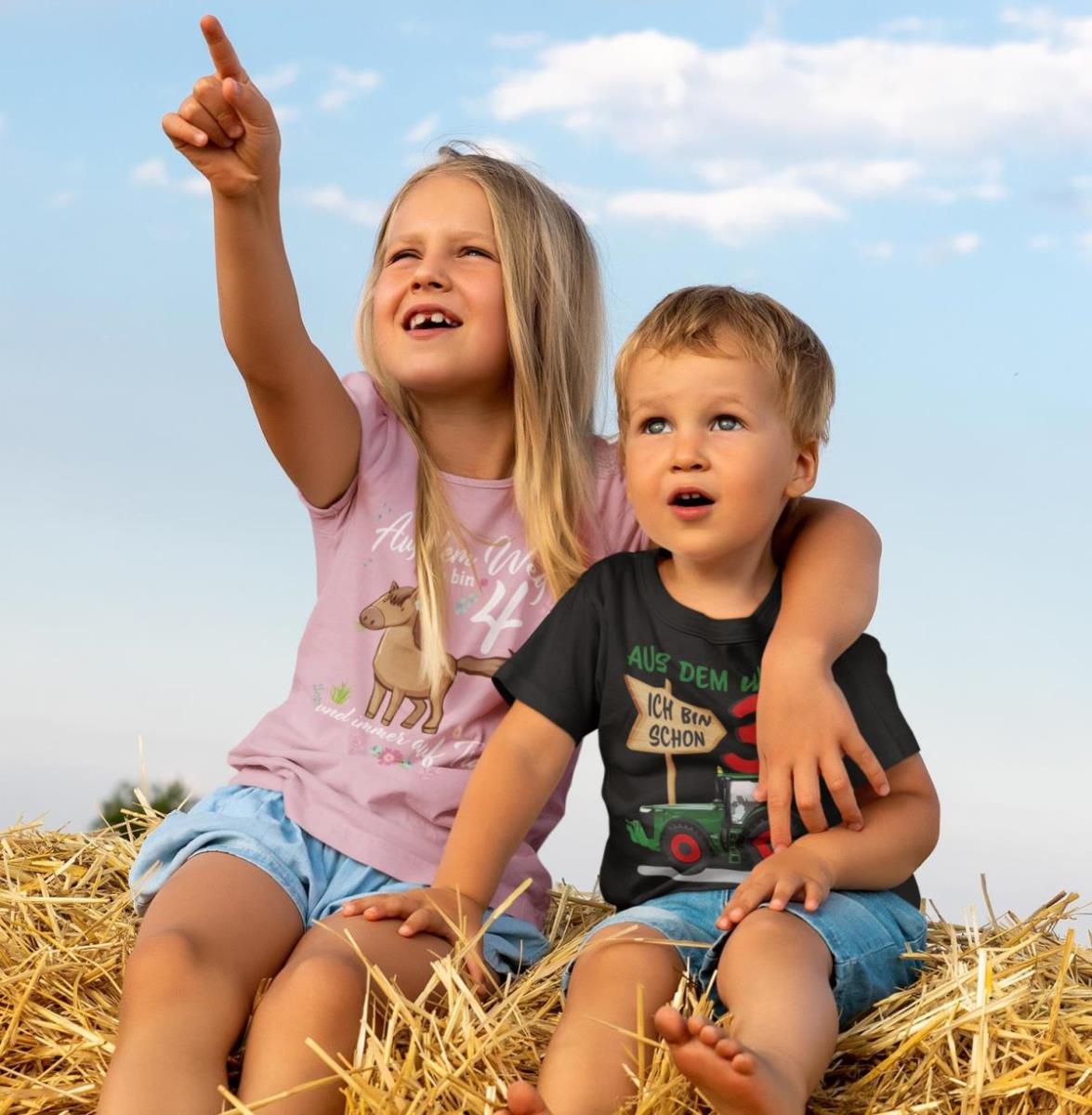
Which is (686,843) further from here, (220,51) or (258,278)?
(220,51)

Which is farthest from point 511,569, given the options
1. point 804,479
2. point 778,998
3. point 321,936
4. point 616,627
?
point 778,998

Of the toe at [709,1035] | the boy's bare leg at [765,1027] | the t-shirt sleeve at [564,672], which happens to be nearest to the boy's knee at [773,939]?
the boy's bare leg at [765,1027]

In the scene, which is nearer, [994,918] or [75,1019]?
[75,1019]

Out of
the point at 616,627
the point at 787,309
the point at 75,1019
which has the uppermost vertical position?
the point at 787,309

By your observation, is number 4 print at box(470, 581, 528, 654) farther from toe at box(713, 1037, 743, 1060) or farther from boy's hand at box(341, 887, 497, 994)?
toe at box(713, 1037, 743, 1060)

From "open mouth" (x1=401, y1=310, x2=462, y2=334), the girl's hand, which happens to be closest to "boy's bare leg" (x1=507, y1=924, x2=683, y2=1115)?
"open mouth" (x1=401, y1=310, x2=462, y2=334)

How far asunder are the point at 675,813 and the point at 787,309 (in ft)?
2.78

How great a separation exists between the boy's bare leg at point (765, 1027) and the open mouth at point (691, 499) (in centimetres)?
63

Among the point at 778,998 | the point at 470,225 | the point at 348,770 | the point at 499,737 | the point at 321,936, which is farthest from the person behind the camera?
the point at 470,225

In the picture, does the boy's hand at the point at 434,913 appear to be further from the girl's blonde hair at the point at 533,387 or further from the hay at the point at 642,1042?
the girl's blonde hair at the point at 533,387

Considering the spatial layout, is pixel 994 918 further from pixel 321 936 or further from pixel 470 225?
pixel 470 225

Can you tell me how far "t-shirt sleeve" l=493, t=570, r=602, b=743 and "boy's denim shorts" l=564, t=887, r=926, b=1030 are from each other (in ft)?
1.06

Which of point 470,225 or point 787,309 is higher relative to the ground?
point 470,225

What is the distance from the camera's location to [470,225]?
2.78m
